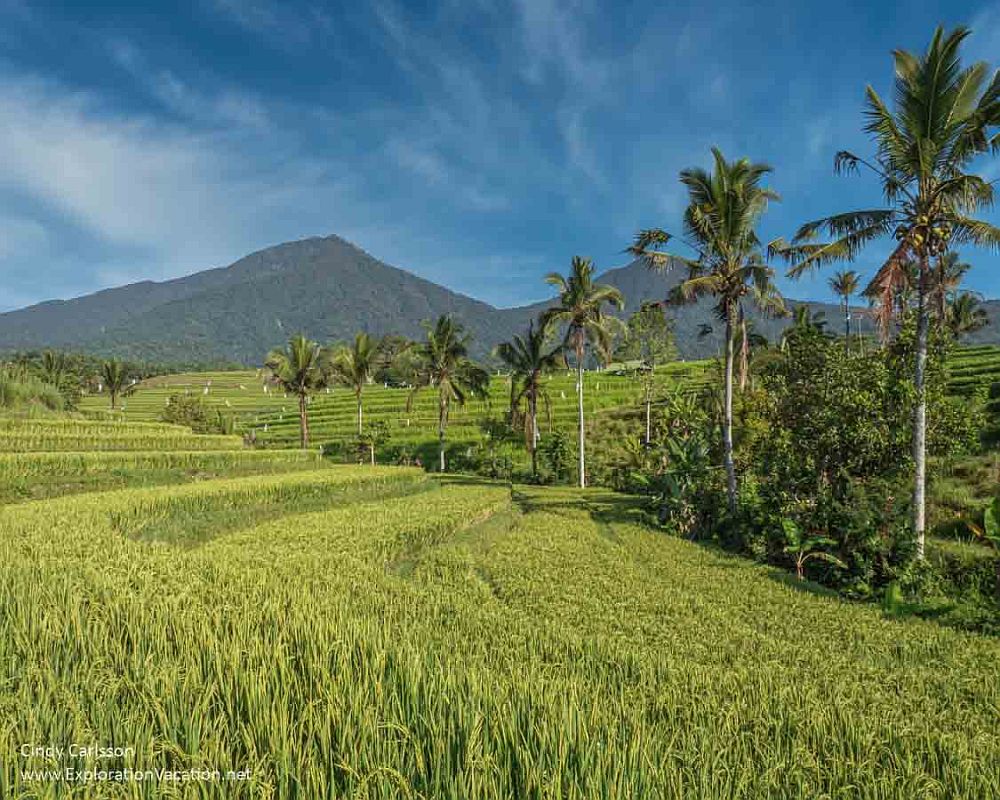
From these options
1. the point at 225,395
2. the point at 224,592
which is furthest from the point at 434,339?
the point at 225,395

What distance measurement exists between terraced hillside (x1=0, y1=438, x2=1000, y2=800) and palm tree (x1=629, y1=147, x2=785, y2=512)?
24.5ft

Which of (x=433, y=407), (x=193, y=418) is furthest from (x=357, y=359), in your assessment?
(x=193, y=418)

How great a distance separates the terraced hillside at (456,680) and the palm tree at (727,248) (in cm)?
748

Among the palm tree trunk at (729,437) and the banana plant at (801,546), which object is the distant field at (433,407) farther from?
the banana plant at (801,546)

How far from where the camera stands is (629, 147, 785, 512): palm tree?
15.2 meters

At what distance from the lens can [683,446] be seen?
1825 cm

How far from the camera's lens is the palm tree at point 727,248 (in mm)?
15211

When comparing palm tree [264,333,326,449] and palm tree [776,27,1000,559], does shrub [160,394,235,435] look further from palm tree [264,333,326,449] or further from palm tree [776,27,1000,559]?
palm tree [776,27,1000,559]

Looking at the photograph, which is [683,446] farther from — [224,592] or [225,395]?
[225,395]

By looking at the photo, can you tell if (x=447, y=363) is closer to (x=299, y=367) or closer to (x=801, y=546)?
(x=299, y=367)

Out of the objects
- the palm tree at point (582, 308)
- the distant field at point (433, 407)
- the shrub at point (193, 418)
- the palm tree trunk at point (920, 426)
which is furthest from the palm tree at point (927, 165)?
the shrub at point (193, 418)

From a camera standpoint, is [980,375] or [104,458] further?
[980,375]

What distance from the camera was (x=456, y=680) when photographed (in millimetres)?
3518

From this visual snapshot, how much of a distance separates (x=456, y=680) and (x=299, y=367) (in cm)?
3842
